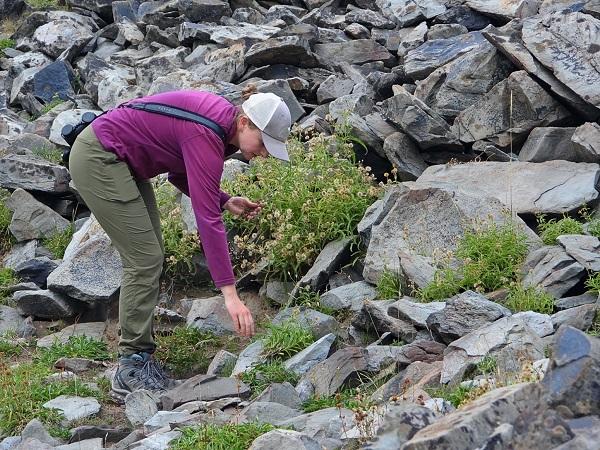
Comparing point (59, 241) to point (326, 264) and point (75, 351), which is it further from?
point (326, 264)

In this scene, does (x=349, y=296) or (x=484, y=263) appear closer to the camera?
(x=484, y=263)

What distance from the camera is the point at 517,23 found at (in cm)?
959

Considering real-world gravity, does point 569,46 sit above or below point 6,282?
above

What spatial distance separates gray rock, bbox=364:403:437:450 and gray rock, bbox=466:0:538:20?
8.58m

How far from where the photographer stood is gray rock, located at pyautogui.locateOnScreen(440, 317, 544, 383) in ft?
18.1

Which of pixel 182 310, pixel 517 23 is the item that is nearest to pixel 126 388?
pixel 182 310

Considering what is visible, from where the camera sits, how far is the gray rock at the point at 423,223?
7.64m

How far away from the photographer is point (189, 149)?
6.05 metres

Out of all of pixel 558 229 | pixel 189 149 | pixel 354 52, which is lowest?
pixel 354 52

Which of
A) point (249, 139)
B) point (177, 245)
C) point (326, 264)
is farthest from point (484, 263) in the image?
point (177, 245)

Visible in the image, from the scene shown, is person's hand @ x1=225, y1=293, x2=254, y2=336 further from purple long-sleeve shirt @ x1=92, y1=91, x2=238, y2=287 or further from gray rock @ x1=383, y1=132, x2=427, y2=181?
gray rock @ x1=383, y1=132, x2=427, y2=181

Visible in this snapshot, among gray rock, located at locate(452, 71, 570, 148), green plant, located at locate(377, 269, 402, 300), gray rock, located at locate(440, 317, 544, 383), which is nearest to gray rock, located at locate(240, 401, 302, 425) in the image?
gray rock, located at locate(440, 317, 544, 383)

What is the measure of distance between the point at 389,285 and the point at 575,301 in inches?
56.0

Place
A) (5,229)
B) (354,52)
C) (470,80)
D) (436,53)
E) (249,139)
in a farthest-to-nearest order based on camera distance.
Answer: (354,52), (436,53), (5,229), (470,80), (249,139)
